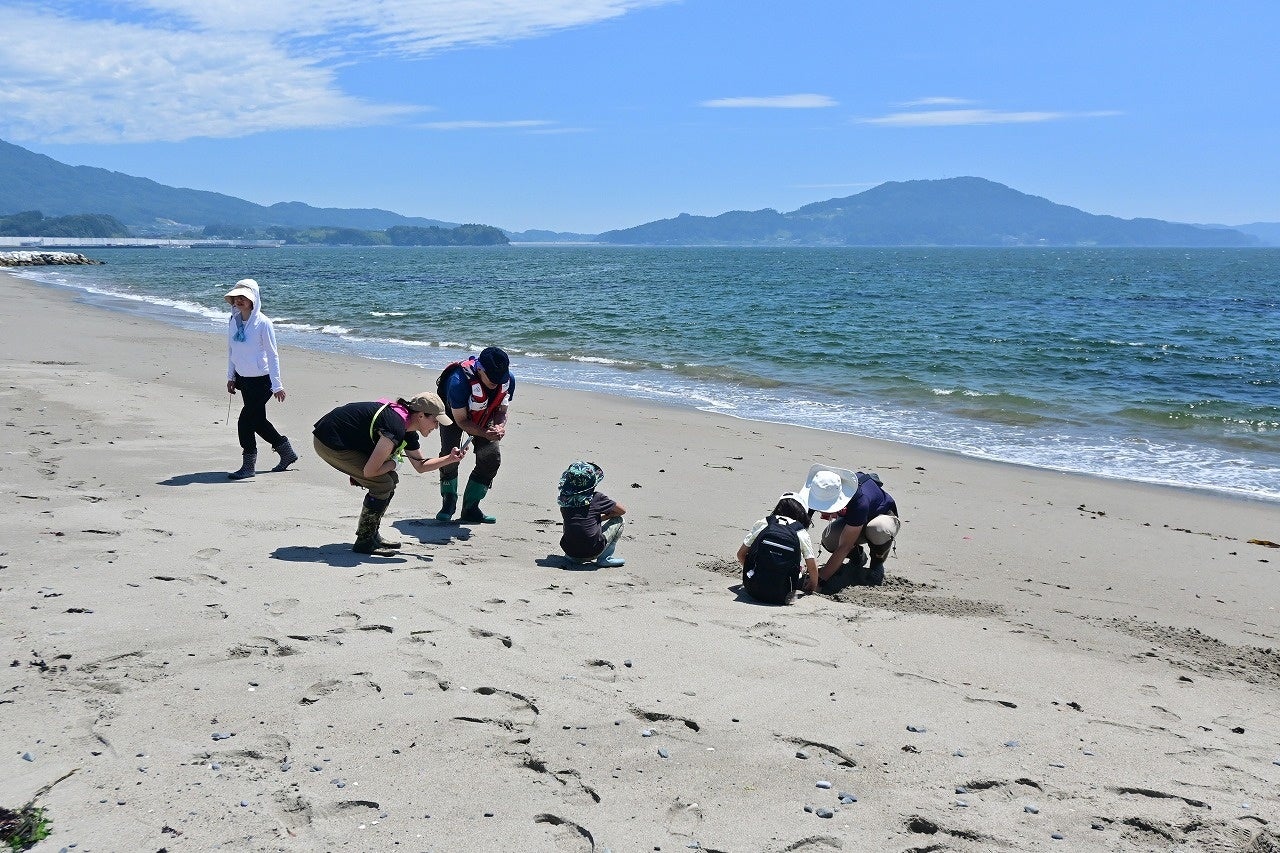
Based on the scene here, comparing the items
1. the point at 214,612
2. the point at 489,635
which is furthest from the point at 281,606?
the point at 489,635

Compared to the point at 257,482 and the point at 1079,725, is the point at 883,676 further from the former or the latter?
the point at 257,482

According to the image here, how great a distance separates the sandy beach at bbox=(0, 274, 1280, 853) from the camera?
141 inches

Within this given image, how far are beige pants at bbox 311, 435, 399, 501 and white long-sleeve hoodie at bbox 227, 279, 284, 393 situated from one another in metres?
2.65

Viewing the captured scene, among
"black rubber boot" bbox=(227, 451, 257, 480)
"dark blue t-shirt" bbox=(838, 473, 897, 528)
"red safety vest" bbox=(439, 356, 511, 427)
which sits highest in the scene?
"red safety vest" bbox=(439, 356, 511, 427)

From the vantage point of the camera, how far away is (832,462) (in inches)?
446

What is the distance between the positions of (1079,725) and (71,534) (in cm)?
609

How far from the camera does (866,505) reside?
22.5 feet

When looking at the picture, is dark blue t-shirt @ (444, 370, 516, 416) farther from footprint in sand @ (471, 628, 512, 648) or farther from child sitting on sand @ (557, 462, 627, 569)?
footprint in sand @ (471, 628, 512, 648)

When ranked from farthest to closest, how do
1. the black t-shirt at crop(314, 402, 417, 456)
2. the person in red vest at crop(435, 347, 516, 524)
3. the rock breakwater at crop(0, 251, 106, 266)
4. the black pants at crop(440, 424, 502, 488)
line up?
the rock breakwater at crop(0, 251, 106, 266), the black pants at crop(440, 424, 502, 488), the person in red vest at crop(435, 347, 516, 524), the black t-shirt at crop(314, 402, 417, 456)

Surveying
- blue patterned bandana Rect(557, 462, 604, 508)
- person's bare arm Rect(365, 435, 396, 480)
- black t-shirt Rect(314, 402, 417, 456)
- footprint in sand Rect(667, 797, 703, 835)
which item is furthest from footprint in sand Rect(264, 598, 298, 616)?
footprint in sand Rect(667, 797, 703, 835)

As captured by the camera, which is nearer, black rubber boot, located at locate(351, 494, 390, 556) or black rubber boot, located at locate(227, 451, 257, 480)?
black rubber boot, located at locate(351, 494, 390, 556)

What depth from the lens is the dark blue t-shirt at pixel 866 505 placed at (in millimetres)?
6801

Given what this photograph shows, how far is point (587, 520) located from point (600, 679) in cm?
210

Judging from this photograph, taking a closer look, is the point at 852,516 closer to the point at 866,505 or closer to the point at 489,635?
the point at 866,505
